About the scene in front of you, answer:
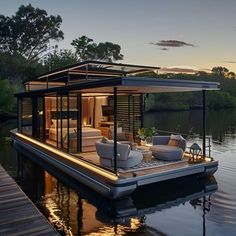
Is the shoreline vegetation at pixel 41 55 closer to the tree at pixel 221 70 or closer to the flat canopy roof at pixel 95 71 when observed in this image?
the tree at pixel 221 70

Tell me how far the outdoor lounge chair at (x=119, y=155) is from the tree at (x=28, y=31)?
41.1 m

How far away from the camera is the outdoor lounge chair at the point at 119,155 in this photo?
775 cm

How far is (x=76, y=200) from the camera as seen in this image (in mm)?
7445

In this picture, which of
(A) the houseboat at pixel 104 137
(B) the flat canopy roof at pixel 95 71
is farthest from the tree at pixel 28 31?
(B) the flat canopy roof at pixel 95 71

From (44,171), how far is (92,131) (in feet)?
7.14

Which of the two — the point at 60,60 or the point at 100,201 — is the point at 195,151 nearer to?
the point at 100,201

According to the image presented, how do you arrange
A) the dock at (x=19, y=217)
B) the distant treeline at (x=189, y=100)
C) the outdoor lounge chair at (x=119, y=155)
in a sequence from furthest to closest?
the distant treeline at (x=189, y=100)
the outdoor lounge chair at (x=119, y=155)
the dock at (x=19, y=217)

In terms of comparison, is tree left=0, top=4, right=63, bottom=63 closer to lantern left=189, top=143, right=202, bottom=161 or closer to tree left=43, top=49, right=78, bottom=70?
tree left=43, top=49, right=78, bottom=70

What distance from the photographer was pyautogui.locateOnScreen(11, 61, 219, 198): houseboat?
24.3 feet

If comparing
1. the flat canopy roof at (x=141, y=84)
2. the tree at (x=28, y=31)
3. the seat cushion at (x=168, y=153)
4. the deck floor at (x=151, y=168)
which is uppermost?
the tree at (x=28, y=31)

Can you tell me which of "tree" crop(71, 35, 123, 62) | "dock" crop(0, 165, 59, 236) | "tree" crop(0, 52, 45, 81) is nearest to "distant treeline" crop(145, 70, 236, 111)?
"tree" crop(71, 35, 123, 62)

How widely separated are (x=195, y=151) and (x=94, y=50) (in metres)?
46.2

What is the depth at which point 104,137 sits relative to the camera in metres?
9.62

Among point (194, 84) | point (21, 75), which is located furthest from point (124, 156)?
point (21, 75)
